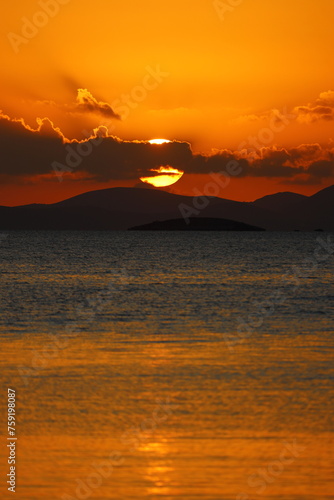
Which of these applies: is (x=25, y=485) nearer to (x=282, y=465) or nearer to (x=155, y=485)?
(x=155, y=485)

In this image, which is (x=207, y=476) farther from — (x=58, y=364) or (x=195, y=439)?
(x=58, y=364)

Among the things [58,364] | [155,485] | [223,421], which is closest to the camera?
[155,485]

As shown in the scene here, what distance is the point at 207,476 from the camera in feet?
45.8

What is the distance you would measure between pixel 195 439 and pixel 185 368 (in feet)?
26.6

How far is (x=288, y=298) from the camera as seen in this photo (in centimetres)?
5444

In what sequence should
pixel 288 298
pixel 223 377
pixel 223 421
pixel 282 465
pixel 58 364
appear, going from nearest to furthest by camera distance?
pixel 282 465, pixel 223 421, pixel 223 377, pixel 58 364, pixel 288 298

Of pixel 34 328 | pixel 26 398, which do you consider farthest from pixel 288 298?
pixel 26 398

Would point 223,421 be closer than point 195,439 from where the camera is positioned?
No

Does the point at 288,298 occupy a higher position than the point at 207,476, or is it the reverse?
the point at 288,298

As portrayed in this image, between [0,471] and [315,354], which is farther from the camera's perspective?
[315,354]

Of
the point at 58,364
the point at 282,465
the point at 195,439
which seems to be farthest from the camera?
the point at 58,364

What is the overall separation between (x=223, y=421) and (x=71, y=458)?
14.0 ft

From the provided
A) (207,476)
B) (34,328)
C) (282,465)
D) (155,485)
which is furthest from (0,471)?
(34,328)

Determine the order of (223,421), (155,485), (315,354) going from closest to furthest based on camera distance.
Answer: (155,485) → (223,421) → (315,354)
